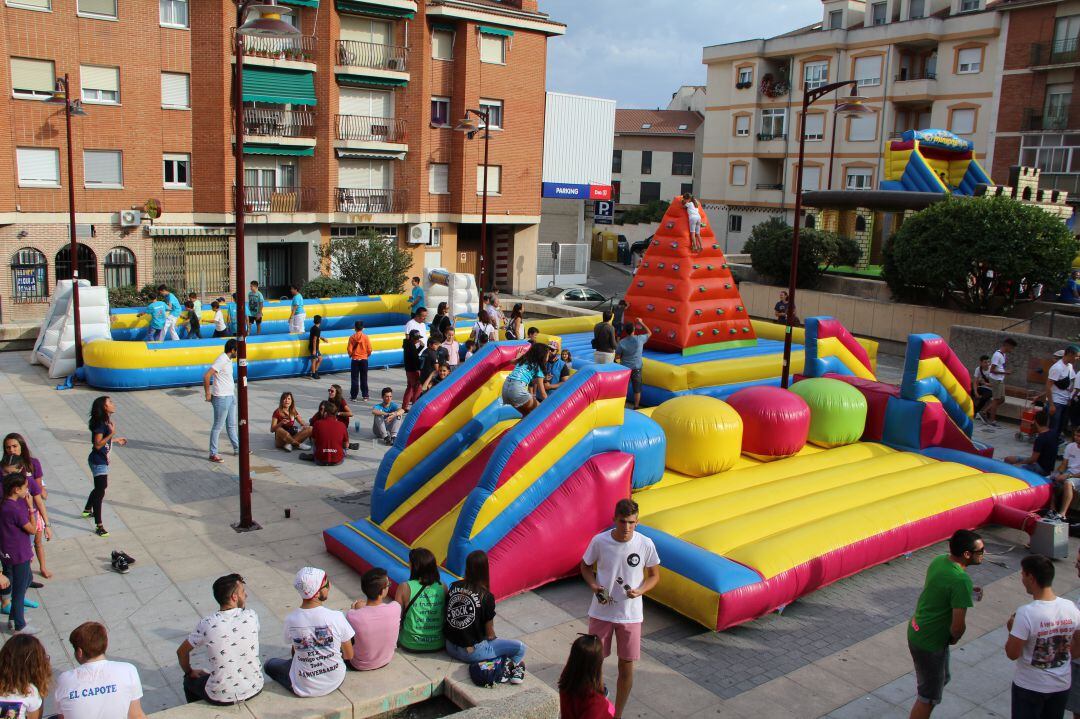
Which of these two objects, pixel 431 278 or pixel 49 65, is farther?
pixel 49 65

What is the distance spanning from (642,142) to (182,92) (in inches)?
1566

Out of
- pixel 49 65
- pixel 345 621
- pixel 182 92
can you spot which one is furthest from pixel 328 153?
pixel 345 621

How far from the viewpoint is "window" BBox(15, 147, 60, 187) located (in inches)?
1078

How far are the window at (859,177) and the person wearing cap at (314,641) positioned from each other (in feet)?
146

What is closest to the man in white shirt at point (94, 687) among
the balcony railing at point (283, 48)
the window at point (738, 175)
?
the balcony railing at point (283, 48)

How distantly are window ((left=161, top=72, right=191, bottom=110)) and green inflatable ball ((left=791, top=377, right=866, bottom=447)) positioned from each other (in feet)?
79.7

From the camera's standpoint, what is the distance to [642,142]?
64.4 metres

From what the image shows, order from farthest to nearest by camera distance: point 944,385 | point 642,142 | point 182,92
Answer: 1. point 642,142
2. point 182,92
3. point 944,385

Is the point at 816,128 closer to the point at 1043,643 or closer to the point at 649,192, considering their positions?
the point at 649,192

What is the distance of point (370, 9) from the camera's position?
3356 cm

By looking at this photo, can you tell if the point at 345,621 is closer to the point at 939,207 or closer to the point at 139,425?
the point at 139,425

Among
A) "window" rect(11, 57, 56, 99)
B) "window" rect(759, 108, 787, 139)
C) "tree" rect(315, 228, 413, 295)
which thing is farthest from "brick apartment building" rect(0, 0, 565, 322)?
"window" rect(759, 108, 787, 139)

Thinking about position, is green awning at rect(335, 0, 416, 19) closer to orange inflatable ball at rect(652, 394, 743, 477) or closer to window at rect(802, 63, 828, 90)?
window at rect(802, 63, 828, 90)

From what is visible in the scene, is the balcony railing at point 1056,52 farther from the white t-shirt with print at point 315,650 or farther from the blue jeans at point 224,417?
the white t-shirt with print at point 315,650
